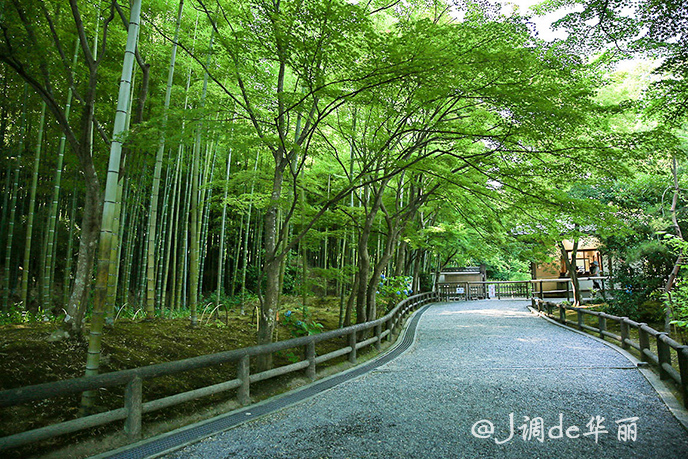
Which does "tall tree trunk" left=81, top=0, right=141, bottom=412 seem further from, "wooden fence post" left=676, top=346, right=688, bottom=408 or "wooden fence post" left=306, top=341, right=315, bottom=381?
"wooden fence post" left=676, top=346, right=688, bottom=408

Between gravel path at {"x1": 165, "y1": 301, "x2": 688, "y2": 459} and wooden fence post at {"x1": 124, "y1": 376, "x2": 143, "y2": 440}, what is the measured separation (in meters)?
0.42

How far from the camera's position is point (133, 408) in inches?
119

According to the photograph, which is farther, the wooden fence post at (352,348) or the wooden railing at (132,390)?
the wooden fence post at (352,348)

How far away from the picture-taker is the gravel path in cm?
284

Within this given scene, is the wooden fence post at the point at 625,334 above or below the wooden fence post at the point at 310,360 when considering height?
above

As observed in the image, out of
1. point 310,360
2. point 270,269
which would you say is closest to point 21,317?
point 270,269

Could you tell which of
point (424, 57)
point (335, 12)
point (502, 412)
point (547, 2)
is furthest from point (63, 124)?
point (547, 2)

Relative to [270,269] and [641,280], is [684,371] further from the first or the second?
[641,280]

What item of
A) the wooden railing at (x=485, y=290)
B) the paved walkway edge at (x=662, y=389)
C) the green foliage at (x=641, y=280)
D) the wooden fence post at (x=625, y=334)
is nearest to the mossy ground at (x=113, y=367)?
the paved walkway edge at (x=662, y=389)

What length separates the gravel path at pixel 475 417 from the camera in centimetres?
284

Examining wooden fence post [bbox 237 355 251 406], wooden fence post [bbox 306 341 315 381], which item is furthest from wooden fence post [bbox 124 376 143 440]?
wooden fence post [bbox 306 341 315 381]

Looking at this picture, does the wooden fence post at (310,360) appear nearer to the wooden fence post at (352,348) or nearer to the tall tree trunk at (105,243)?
the wooden fence post at (352,348)

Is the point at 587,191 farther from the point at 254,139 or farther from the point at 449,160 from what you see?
the point at 254,139

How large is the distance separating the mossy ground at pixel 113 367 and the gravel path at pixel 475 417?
802 mm
